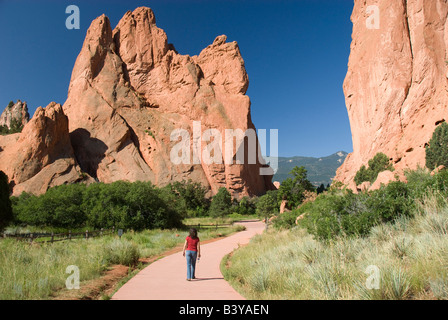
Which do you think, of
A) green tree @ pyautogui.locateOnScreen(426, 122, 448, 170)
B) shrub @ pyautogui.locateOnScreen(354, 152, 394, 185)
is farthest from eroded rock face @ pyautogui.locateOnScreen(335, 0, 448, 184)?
green tree @ pyautogui.locateOnScreen(426, 122, 448, 170)

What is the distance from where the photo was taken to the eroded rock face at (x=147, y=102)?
55594 millimetres

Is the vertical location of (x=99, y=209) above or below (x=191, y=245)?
above

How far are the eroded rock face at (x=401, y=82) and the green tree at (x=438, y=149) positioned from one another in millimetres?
2354

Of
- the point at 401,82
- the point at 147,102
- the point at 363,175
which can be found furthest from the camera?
the point at 147,102

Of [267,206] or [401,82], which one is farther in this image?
[401,82]

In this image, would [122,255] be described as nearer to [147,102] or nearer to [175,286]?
[175,286]

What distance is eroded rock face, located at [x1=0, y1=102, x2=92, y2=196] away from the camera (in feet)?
151

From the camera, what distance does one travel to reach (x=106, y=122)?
5681cm

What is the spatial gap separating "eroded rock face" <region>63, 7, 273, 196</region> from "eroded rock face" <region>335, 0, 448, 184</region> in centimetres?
2421

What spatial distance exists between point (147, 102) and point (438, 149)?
52.0 m

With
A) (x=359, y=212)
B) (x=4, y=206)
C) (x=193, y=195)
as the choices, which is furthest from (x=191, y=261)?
(x=193, y=195)

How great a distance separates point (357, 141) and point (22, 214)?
40.9 meters

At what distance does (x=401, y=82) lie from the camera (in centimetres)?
3672
